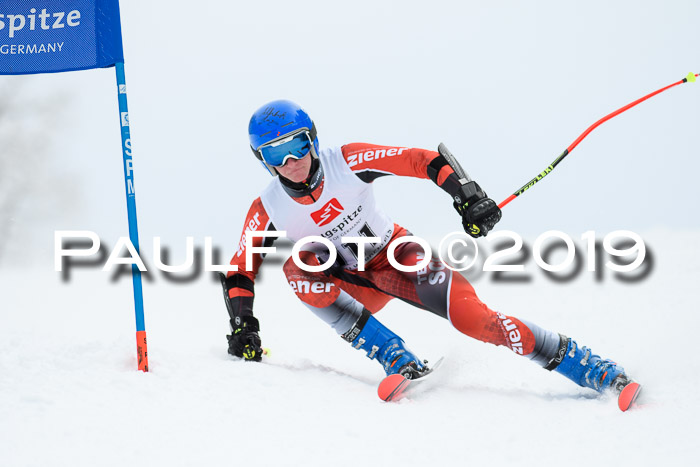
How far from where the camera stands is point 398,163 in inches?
144

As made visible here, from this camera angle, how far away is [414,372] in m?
3.68

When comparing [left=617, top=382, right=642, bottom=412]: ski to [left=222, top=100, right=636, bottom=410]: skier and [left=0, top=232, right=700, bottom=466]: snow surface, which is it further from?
[left=222, top=100, right=636, bottom=410]: skier

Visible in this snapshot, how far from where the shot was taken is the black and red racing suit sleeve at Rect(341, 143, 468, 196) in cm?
347

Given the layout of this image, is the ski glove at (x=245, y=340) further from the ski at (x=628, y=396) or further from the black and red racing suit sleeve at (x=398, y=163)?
the ski at (x=628, y=396)

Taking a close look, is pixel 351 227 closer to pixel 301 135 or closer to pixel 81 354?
pixel 301 135

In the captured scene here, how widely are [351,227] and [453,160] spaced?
0.72 m

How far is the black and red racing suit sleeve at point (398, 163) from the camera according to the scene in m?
3.47

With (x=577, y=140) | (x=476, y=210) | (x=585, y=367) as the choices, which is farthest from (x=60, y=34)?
(x=585, y=367)

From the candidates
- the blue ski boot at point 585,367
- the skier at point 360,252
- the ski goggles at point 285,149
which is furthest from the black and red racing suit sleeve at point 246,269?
the blue ski boot at point 585,367

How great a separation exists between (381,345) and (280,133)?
1.30 m

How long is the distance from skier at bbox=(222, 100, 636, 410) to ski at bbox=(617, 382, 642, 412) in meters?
0.15

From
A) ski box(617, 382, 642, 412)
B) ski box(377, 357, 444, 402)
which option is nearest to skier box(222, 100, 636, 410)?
ski box(617, 382, 642, 412)

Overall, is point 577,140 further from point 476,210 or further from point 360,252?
point 360,252

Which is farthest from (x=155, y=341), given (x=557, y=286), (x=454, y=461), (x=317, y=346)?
(x=557, y=286)
